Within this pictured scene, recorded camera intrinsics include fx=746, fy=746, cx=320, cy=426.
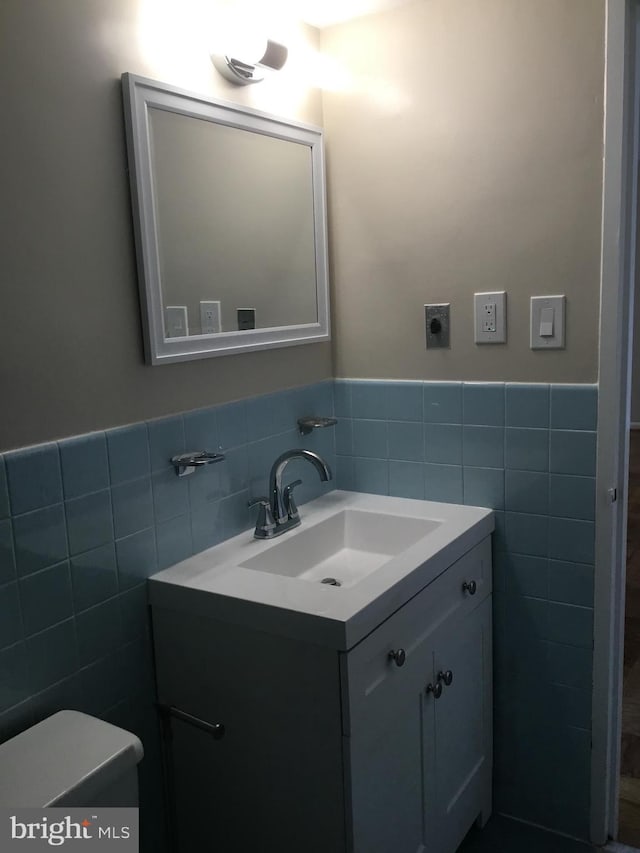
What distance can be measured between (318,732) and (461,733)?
1.94ft

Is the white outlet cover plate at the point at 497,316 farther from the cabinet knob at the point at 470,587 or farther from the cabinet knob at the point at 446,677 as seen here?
the cabinet knob at the point at 446,677

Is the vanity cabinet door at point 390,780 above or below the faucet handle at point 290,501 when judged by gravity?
below

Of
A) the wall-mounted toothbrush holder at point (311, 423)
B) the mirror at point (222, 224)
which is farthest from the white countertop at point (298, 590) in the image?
the mirror at point (222, 224)

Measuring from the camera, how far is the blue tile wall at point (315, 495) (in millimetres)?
1356

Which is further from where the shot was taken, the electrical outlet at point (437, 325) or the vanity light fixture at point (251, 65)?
the electrical outlet at point (437, 325)

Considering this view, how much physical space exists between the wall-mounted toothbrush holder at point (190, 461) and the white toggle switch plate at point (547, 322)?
0.84m

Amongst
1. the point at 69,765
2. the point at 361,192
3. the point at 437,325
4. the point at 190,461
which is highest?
the point at 361,192

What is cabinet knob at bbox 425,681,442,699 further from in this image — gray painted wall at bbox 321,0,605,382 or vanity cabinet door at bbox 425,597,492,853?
gray painted wall at bbox 321,0,605,382

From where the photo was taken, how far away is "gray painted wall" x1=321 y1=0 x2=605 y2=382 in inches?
68.7

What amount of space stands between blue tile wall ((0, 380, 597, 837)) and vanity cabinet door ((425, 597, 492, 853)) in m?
0.08

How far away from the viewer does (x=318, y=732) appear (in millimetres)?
1405

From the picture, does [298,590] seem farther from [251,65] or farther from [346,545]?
[251,65]

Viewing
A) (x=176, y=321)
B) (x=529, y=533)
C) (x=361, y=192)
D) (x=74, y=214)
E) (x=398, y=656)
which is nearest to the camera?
(x=74, y=214)

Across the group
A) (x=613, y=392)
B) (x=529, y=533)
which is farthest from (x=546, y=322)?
(x=529, y=533)
